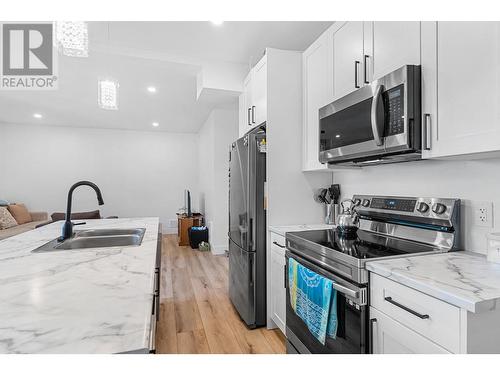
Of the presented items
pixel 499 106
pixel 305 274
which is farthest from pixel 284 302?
pixel 499 106

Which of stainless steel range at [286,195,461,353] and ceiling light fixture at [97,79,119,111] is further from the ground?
ceiling light fixture at [97,79,119,111]

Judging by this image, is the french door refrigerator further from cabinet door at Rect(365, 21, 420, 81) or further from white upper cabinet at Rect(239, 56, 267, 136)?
cabinet door at Rect(365, 21, 420, 81)

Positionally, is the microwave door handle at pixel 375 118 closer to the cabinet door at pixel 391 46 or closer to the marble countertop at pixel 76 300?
the cabinet door at pixel 391 46

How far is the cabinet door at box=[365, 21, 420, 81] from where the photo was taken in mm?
1386

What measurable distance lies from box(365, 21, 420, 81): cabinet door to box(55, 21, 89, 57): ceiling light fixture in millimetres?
1623

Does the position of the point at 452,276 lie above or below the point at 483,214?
below

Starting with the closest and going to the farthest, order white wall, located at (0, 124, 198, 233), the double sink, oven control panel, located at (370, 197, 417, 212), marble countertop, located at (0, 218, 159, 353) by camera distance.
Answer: marble countertop, located at (0, 218, 159, 353), oven control panel, located at (370, 197, 417, 212), the double sink, white wall, located at (0, 124, 198, 233)

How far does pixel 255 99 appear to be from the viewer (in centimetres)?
264

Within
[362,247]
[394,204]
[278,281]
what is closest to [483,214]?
[394,204]

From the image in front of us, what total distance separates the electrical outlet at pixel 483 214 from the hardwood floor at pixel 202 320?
4.70 feet

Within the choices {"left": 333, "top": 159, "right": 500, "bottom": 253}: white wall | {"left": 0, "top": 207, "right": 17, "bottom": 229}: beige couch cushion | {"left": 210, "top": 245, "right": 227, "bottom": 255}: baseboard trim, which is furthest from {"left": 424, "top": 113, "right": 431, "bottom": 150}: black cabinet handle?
{"left": 0, "top": 207, "right": 17, "bottom": 229}: beige couch cushion

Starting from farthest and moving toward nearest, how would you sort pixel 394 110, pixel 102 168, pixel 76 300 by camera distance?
pixel 102 168 < pixel 394 110 < pixel 76 300

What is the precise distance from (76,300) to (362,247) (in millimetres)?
1304

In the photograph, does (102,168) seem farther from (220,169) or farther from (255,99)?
(255,99)
